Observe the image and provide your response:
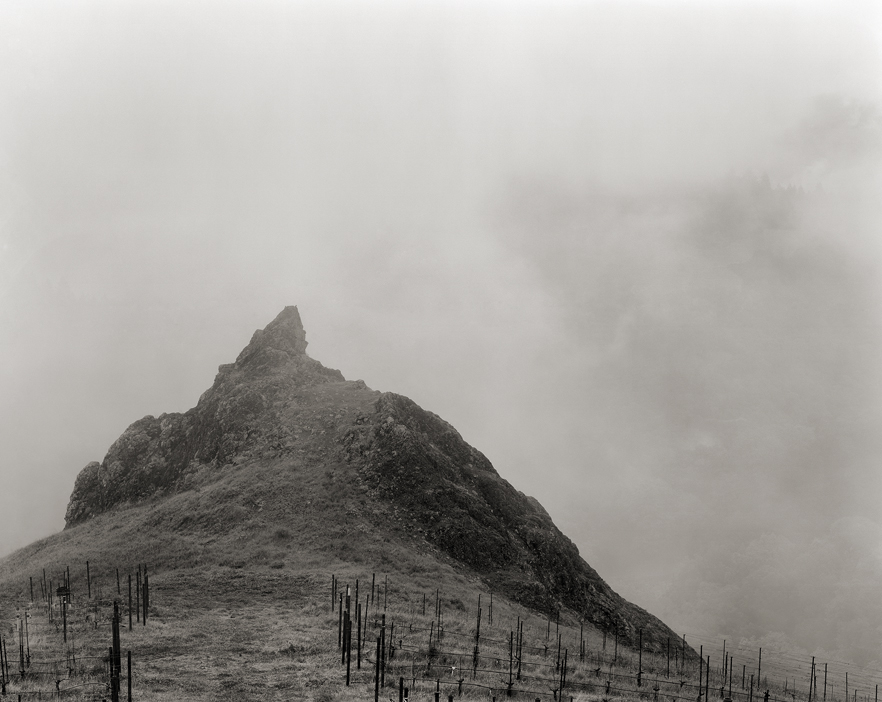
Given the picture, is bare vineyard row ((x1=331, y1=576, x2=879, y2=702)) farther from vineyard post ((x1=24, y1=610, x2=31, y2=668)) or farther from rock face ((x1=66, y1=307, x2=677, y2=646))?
rock face ((x1=66, y1=307, x2=677, y2=646))

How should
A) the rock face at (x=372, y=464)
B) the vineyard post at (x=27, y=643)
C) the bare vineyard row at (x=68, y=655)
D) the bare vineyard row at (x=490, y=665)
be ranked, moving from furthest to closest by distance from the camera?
the rock face at (x=372, y=464) → the bare vineyard row at (x=490, y=665) → the vineyard post at (x=27, y=643) → the bare vineyard row at (x=68, y=655)

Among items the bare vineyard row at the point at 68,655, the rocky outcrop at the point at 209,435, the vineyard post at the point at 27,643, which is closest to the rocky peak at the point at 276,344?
the rocky outcrop at the point at 209,435

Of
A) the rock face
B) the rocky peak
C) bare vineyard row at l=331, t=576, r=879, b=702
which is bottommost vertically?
bare vineyard row at l=331, t=576, r=879, b=702

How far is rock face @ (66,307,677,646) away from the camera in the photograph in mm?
91125

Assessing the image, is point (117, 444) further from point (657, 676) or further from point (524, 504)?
point (657, 676)

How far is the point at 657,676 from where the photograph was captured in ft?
195

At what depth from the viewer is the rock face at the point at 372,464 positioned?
299 feet

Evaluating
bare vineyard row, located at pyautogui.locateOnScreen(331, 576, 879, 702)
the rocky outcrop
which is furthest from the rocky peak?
bare vineyard row, located at pyautogui.locateOnScreen(331, 576, 879, 702)

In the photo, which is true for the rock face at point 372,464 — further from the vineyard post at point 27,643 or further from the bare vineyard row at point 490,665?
the vineyard post at point 27,643

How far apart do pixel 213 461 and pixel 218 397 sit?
1519 cm

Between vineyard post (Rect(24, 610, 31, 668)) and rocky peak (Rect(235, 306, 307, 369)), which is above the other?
rocky peak (Rect(235, 306, 307, 369))

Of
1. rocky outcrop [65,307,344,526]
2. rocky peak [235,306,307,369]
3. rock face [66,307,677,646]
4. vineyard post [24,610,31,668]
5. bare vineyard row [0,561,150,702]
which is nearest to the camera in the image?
bare vineyard row [0,561,150,702]

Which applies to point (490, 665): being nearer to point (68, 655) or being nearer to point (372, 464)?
point (68, 655)

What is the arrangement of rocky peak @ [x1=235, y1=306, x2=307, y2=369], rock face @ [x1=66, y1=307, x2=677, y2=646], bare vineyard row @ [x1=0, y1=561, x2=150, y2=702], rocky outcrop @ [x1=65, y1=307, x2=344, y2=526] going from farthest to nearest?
rocky peak @ [x1=235, y1=306, x2=307, y2=369] < rocky outcrop @ [x1=65, y1=307, x2=344, y2=526] < rock face @ [x1=66, y1=307, x2=677, y2=646] < bare vineyard row @ [x1=0, y1=561, x2=150, y2=702]
